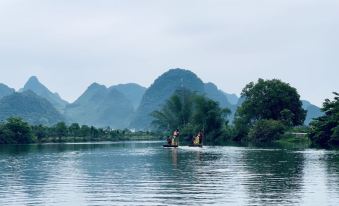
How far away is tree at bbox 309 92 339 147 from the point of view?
3245 inches

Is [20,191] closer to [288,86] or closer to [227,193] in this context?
[227,193]

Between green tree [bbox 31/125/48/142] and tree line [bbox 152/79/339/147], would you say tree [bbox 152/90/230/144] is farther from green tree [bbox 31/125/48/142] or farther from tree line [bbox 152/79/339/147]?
green tree [bbox 31/125/48/142]

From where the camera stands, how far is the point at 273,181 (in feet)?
107

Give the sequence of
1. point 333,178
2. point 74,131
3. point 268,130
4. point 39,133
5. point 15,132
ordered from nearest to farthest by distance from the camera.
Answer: point 333,178 → point 268,130 → point 15,132 → point 39,133 → point 74,131

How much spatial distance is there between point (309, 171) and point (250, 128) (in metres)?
71.0

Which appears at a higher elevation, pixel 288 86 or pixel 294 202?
pixel 288 86

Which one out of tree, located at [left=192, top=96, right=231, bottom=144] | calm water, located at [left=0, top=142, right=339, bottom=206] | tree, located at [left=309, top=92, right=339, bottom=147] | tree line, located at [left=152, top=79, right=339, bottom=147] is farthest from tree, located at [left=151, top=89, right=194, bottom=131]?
A: calm water, located at [left=0, top=142, right=339, bottom=206]

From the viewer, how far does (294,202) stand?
81.1 feet

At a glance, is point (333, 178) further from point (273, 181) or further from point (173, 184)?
point (173, 184)

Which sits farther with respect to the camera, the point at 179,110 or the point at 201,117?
the point at 179,110

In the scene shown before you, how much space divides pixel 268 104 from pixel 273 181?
3139 inches

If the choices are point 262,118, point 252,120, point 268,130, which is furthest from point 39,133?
point 268,130

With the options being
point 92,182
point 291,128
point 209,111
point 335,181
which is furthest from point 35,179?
point 209,111

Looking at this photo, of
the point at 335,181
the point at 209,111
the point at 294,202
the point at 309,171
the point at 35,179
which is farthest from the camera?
the point at 209,111
